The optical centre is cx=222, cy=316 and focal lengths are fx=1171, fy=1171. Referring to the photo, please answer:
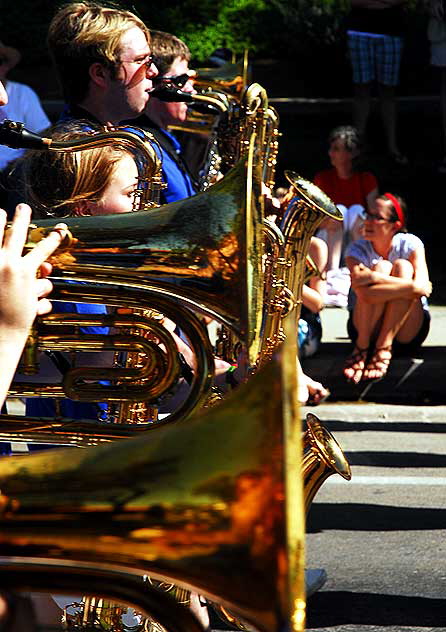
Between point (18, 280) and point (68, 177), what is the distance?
99 centimetres

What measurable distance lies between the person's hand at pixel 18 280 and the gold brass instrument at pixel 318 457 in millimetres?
1230

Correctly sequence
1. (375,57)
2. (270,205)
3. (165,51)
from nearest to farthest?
(270,205) → (165,51) → (375,57)

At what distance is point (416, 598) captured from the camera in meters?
3.40

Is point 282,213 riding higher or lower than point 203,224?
higher

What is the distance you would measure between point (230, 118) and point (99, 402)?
197cm

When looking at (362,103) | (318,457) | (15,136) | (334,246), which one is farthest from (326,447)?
(362,103)

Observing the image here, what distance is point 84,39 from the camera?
10.3 feet

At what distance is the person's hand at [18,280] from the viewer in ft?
5.41

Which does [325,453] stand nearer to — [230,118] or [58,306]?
[58,306]

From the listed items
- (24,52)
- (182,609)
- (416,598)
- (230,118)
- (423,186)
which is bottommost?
(182,609)

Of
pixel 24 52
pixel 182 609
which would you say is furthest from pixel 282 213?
pixel 24 52

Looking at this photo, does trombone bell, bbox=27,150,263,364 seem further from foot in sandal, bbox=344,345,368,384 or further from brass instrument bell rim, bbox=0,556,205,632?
foot in sandal, bbox=344,345,368,384

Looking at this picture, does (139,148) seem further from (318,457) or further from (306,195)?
(306,195)

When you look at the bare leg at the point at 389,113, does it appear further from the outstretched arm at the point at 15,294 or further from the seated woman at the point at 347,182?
the outstretched arm at the point at 15,294
